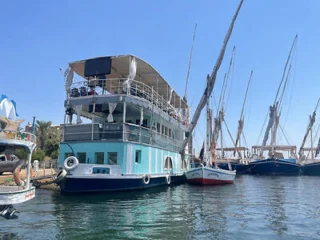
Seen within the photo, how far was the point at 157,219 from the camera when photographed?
1271cm

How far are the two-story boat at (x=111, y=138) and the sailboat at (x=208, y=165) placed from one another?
267 centimetres

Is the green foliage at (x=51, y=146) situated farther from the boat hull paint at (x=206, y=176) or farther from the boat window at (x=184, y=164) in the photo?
the boat hull paint at (x=206, y=176)

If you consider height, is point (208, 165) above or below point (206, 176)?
above

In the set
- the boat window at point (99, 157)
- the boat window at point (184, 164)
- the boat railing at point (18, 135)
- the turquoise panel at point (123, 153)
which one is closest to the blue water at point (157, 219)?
the turquoise panel at point (123, 153)

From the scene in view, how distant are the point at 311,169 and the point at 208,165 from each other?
107ft

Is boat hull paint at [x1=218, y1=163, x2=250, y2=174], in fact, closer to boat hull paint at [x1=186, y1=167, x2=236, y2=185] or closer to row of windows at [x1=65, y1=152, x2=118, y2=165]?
boat hull paint at [x1=186, y1=167, x2=236, y2=185]

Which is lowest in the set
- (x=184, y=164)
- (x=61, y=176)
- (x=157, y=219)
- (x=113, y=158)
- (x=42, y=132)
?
(x=157, y=219)

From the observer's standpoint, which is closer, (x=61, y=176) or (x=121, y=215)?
(x=121, y=215)

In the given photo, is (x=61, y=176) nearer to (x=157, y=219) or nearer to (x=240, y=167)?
(x=157, y=219)

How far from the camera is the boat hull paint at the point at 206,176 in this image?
28.1 metres

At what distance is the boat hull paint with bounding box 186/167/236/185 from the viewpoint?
2814cm

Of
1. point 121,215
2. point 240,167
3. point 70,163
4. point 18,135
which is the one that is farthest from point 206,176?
point 240,167

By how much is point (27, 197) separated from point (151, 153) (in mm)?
13742

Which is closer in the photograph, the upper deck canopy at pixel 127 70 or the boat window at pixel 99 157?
the boat window at pixel 99 157
